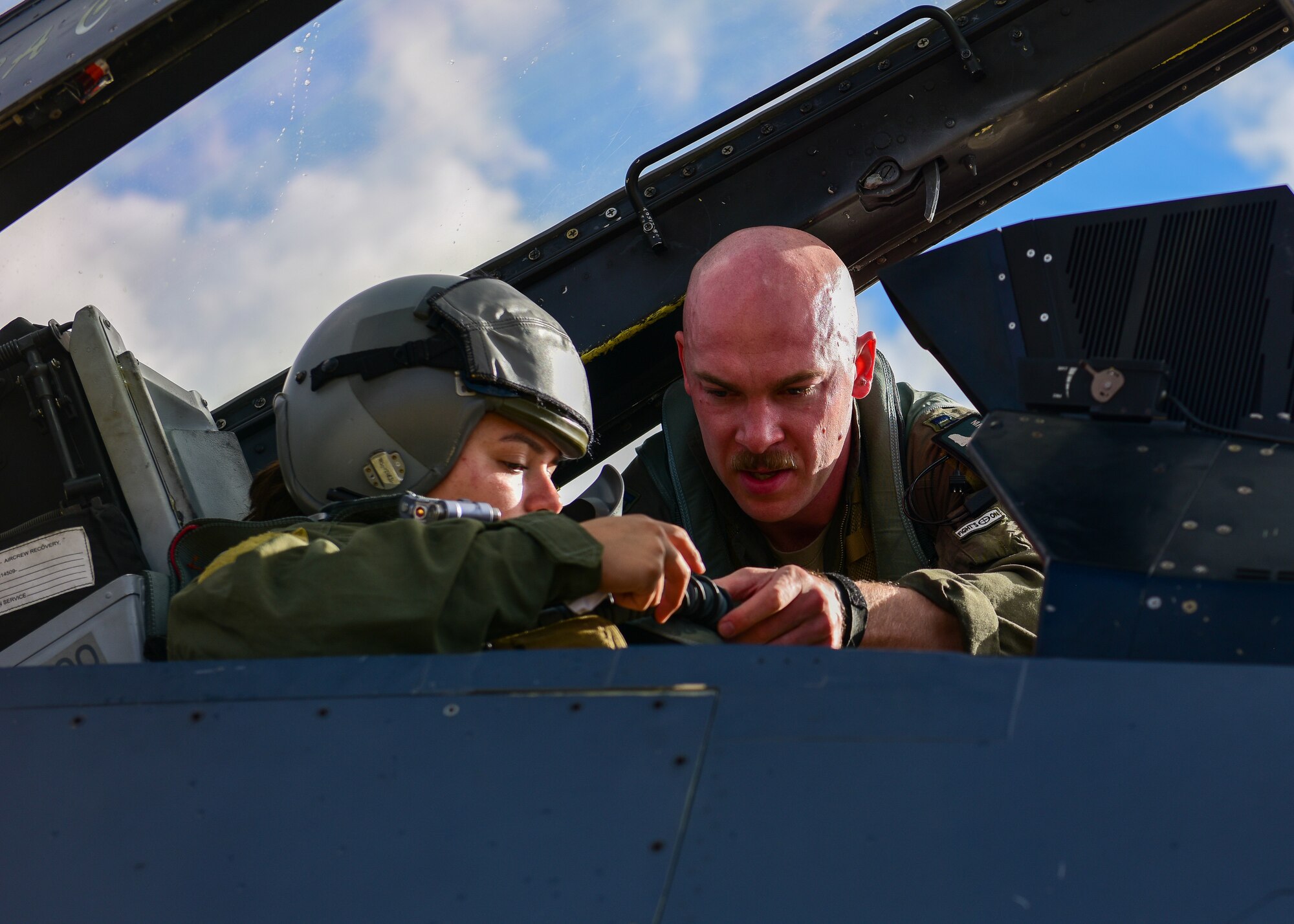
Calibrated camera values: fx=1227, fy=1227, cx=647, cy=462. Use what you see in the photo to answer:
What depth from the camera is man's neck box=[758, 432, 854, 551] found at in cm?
287

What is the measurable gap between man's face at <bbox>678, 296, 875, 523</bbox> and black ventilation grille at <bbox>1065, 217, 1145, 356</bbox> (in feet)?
4.56

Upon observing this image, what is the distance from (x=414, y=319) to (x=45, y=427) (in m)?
0.63

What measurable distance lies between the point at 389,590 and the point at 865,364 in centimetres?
200

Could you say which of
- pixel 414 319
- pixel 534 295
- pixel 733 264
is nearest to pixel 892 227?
pixel 733 264

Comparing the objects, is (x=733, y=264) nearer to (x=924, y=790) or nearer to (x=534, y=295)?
(x=534, y=295)

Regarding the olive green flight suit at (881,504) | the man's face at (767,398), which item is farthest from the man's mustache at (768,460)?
the olive green flight suit at (881,504)

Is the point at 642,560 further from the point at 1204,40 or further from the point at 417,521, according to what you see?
the point at 1204,40

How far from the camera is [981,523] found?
8.22 feet

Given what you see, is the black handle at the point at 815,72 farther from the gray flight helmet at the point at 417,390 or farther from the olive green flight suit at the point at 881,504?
the gray flight helmet at the point at 417,390

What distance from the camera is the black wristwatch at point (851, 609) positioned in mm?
1877

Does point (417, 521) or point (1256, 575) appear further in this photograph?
point (417, 521)

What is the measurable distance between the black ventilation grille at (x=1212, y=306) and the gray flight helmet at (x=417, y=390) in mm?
811

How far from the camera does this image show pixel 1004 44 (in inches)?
98.0

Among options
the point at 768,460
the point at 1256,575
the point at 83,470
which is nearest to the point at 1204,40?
the point at 768,460
